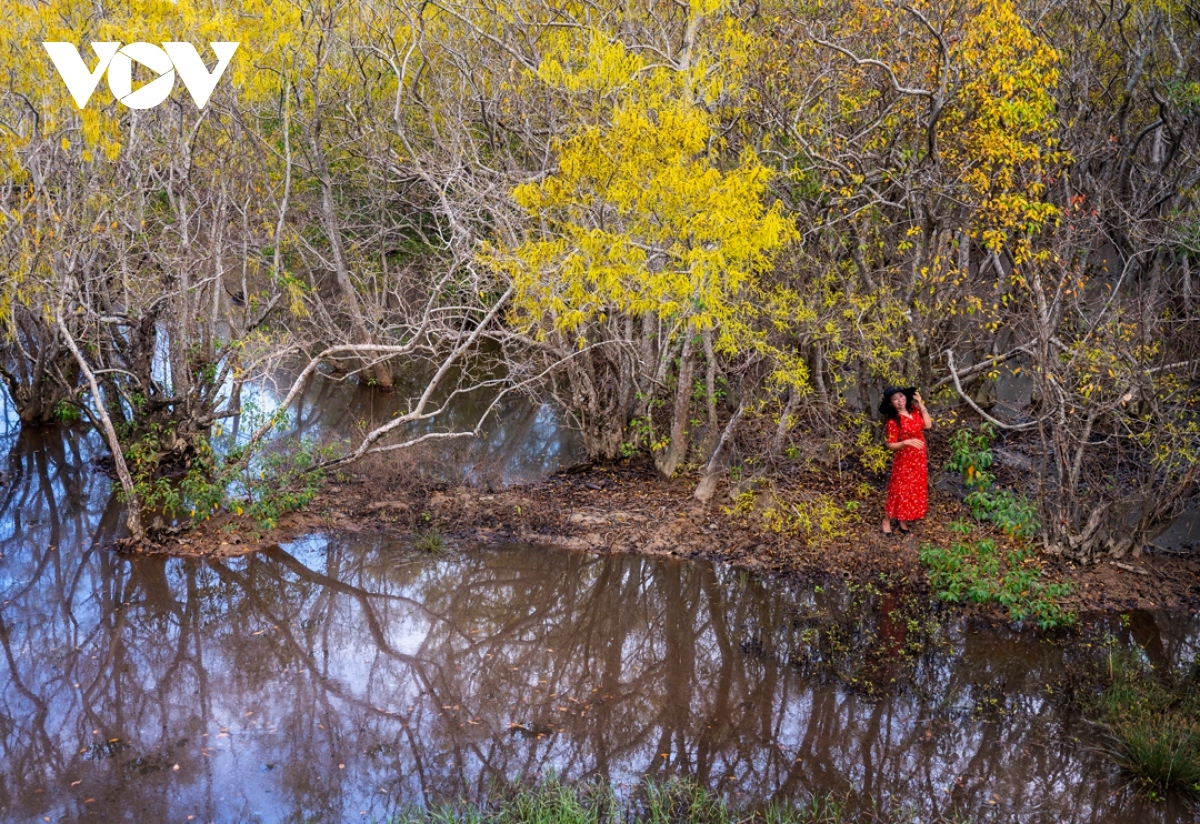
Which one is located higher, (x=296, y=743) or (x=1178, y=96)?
(x=1178, y=96)

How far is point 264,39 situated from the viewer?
36.0ft

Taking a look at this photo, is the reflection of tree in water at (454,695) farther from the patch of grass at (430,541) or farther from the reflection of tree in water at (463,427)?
the reflection of tree in water at (463,427)

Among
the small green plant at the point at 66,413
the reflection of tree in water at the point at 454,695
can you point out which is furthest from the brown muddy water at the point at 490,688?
the small green plant at the point at 66,413

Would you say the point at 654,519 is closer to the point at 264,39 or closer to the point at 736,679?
the point at 736,679

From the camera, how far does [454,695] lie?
626 cm

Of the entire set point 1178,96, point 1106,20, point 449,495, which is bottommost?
point 449,495

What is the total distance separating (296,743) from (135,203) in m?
6.80

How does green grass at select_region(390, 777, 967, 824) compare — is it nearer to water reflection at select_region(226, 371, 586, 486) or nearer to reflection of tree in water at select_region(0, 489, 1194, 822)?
reflection of tree in water at select_region(0, 489, 1194, 822)

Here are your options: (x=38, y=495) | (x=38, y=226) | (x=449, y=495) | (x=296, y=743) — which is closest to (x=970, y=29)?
(x=449, y=495)

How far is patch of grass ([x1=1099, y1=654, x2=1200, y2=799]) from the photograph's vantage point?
527 centimetres

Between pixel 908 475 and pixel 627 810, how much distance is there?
14.9ft

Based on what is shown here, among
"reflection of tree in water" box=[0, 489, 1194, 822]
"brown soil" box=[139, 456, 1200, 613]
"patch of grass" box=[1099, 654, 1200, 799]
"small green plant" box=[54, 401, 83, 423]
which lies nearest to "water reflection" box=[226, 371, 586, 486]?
"brown soil" box=[139, 456, 1200, 613]

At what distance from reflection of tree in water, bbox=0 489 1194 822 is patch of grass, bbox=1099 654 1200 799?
9.4 inches

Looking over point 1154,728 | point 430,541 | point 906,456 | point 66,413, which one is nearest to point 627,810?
point 1154,728
